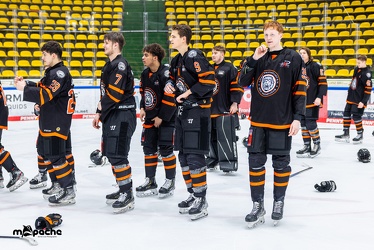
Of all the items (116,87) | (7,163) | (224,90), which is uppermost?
(116,87)

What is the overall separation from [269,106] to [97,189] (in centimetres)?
237

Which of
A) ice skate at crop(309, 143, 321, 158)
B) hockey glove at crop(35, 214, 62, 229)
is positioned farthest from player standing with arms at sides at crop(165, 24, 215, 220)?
ice skate at crop(309, 143, 321, 158)

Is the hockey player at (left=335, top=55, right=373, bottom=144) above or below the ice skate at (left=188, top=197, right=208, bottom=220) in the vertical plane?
above

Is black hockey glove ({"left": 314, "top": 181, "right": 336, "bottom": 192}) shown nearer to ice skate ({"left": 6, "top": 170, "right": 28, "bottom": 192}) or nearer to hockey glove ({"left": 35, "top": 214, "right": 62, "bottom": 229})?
hockey glove ({"left": 35, "top": 214, "right": 62, "bottom": 229})

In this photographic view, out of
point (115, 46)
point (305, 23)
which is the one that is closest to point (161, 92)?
point (115, 46)

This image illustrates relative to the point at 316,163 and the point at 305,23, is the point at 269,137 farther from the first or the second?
the point at 305,23

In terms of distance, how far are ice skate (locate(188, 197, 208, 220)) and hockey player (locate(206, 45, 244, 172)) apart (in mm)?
1949

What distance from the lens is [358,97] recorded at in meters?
9.05

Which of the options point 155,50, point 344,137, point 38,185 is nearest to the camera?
point 155,50

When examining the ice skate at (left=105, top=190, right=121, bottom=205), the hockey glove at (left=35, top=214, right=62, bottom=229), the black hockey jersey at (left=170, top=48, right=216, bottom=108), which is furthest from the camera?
the ice skate at (left=105, top=190, right=121, bottom=205)

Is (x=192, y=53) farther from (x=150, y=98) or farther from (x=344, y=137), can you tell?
(x=344, y=137)

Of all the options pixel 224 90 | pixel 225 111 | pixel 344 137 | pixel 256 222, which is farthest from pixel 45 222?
pixel 344 137

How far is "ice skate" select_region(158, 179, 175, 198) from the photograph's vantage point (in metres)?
4.96

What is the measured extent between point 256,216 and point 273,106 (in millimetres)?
890
